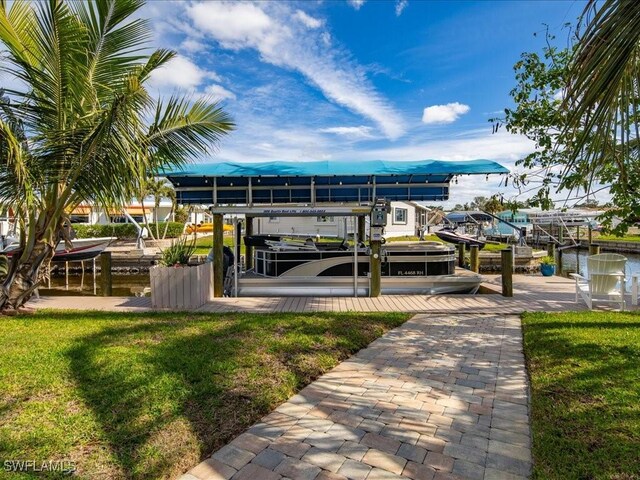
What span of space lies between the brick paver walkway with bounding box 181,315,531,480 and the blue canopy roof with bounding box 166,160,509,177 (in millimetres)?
5124

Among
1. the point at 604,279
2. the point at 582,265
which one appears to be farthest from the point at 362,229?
the point at 582,265

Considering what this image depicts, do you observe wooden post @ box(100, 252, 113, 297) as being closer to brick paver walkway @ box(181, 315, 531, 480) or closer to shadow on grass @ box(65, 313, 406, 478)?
shadow on grass @ box(65, 313, 406, 478)

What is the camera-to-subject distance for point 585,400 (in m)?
3.56

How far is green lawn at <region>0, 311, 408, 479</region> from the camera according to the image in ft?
9.04

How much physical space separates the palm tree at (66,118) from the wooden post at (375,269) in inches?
198

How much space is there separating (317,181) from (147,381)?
6.89 meters

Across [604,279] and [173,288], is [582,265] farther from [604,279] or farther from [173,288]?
[173,288]

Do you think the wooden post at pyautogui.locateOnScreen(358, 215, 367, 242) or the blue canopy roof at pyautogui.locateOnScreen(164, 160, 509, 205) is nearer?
the blue canopy roof at pyautogui.locateOnScreen(164, 160, 509, 205)

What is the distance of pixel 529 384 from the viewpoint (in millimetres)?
4148

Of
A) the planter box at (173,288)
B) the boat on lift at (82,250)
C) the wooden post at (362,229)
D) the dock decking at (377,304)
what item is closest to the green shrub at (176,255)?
the planter box at (173,288)

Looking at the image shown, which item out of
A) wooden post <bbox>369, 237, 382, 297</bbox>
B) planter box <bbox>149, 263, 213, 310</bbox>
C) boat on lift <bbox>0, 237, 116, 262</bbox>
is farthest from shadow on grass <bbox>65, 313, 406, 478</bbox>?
boat on lift <bbox>0, 237, 116, 262</bbox>

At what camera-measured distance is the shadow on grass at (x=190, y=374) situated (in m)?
2.88

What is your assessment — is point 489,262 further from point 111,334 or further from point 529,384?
point 111,334

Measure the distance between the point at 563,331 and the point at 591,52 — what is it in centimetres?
535
